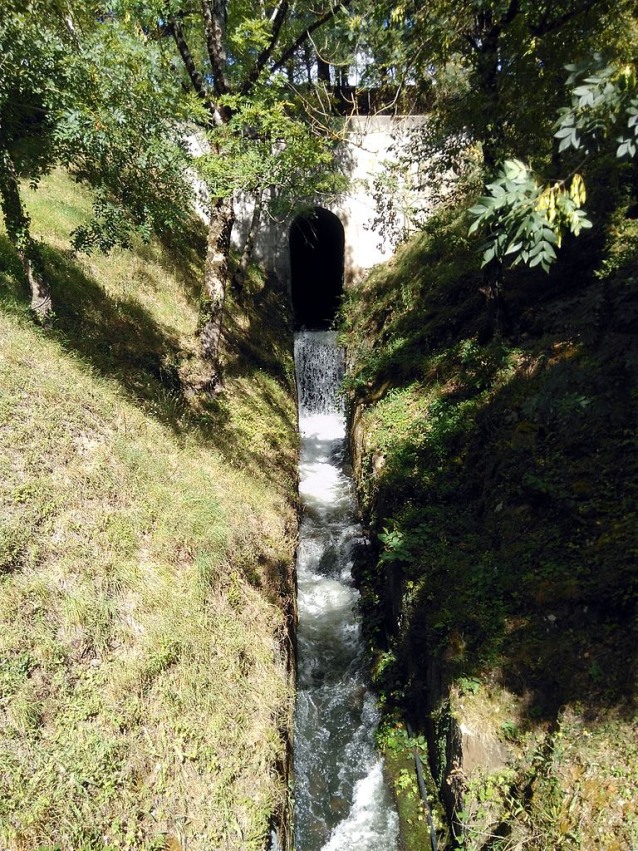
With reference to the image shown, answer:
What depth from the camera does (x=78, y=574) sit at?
17.9 ft

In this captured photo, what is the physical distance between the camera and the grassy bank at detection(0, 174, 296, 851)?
4340 millimetres

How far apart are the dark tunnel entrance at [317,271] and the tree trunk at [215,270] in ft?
36.4

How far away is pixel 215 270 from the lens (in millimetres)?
10203

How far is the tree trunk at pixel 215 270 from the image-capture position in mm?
10008

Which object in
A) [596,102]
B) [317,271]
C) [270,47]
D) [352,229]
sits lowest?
[596,102]

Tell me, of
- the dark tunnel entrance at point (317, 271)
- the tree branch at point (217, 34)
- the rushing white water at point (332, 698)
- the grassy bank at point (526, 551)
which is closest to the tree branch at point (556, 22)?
the grassy bank at point (526, 551)

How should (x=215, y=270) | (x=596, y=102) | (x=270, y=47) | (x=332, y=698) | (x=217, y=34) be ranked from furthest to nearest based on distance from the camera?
(x=215, y=270) → (x=270, y=47) → (x=217, y=34) → (x=332, y=698) → (x=596, y=102)

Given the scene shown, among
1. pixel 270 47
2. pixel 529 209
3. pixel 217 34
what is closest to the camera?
pixel 529 209

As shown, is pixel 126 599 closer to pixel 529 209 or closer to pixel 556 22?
pixel 529 209

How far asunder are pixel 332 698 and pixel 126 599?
3.82 metres

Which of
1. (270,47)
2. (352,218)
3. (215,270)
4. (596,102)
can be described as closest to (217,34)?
(270,47)

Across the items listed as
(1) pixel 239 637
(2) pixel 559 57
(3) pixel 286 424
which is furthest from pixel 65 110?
(3) pixel 286 424

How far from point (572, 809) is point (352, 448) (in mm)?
9070

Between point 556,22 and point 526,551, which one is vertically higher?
point 556,22
